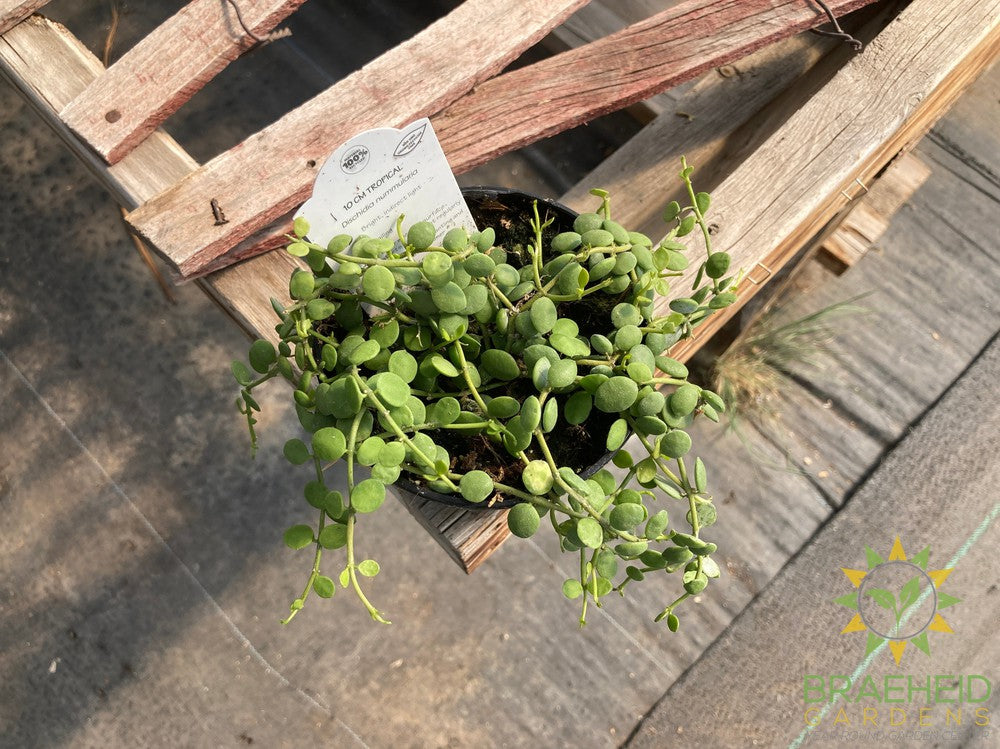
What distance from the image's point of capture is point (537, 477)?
2.10 ft

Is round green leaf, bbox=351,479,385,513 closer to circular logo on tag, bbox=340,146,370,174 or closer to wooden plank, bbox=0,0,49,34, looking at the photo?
circular logo on tag, bbox=340,146,370,174

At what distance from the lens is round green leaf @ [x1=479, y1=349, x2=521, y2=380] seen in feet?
2.22

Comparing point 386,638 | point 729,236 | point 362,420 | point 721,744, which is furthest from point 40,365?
point 721,744

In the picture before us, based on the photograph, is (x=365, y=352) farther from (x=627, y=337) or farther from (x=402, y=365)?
(x=627, y=337)

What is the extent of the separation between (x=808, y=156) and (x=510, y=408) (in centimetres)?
51

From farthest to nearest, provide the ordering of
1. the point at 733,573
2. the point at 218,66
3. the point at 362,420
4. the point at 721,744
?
the point at 733,573
the point at 721,744
the point at 218,66
the point at 362,420

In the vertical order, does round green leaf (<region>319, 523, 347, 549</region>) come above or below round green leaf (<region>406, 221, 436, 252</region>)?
below

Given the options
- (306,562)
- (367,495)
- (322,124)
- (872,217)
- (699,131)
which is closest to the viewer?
(367,495)

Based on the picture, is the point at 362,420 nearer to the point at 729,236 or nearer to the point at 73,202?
the point at 729,236

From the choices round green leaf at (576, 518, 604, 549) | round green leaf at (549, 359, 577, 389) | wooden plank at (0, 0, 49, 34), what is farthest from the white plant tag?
wooden plank at (0, 0, 49, 34)

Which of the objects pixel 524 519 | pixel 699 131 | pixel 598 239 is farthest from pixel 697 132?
pixel 524 519

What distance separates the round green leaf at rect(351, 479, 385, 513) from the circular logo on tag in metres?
0.27

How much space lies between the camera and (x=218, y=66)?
0.86 metres

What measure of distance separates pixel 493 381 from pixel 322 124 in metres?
0.35
